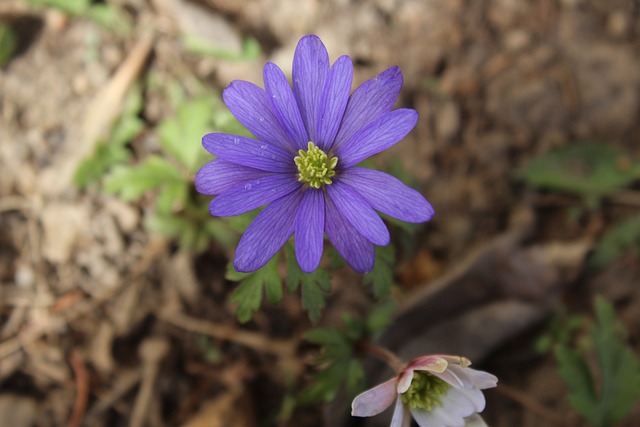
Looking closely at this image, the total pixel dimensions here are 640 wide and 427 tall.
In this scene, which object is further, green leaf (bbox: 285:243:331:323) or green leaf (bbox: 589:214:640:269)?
green leaf (bbox: 589:214:640:269)

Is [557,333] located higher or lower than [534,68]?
lower

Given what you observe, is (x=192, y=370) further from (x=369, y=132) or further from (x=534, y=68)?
(x=534, y=68)

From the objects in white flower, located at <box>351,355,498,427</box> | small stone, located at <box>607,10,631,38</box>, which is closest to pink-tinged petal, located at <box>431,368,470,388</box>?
white flower, located at <box>351,355,498,427</box>

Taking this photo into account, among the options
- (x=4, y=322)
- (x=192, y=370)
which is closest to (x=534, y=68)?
(x=192, y=370)

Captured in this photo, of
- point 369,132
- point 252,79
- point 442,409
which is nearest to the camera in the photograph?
point 369,132

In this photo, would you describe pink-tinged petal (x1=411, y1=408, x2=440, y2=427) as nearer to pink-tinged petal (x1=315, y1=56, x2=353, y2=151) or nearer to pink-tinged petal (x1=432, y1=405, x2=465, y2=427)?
pink-tinged petal (x1=432, y1=405, x2=465, y2=427)

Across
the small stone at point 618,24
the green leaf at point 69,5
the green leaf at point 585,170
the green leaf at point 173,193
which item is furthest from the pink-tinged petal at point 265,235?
the small stone at point 618,24
